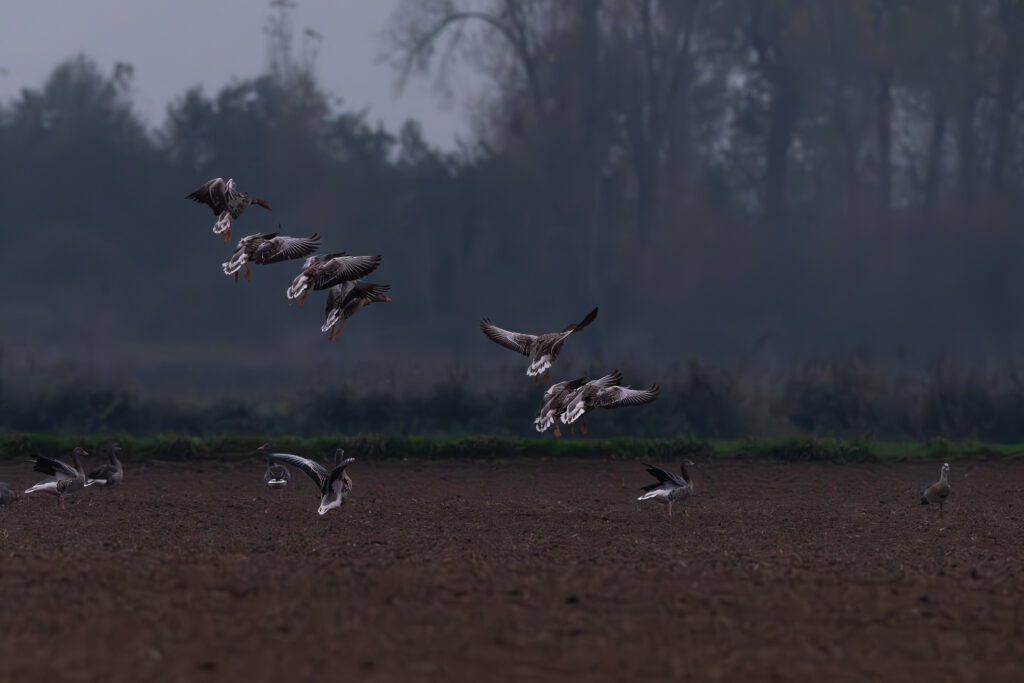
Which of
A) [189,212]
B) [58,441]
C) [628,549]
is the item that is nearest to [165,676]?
[628,549]

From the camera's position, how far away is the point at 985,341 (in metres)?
43.3

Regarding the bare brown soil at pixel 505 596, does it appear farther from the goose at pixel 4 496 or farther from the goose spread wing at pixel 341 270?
the goose spread wing at pixel 341 270

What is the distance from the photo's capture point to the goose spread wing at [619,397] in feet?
52.3

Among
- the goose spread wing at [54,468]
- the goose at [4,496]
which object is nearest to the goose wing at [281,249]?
the goose spread wing at [54,468]

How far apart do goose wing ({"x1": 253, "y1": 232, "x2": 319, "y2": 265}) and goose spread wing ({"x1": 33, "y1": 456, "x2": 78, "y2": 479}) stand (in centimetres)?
626

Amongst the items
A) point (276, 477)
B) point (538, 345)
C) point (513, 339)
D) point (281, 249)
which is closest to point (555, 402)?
point (538, 345)

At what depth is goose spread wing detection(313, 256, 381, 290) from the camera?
15180 millimetres

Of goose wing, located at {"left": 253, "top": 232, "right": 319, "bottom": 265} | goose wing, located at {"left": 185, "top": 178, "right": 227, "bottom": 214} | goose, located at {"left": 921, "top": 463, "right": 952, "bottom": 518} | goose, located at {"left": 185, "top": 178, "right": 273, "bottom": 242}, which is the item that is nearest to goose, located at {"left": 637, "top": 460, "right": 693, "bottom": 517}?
goose, located at {"left": 921, "top": 463, "right": 952, "bottom": 518}

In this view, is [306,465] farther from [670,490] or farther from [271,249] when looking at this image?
[670,490]

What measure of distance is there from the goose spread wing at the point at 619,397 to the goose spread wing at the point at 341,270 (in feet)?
9.57

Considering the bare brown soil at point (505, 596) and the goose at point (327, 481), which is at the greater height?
the goose at point (327, 481)

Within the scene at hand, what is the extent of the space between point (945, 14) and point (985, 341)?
9.80 meters

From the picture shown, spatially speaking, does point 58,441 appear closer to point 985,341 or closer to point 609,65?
point 609,65

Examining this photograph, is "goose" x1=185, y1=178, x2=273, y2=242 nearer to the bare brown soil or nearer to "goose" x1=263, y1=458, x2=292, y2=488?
the bare brown soil
